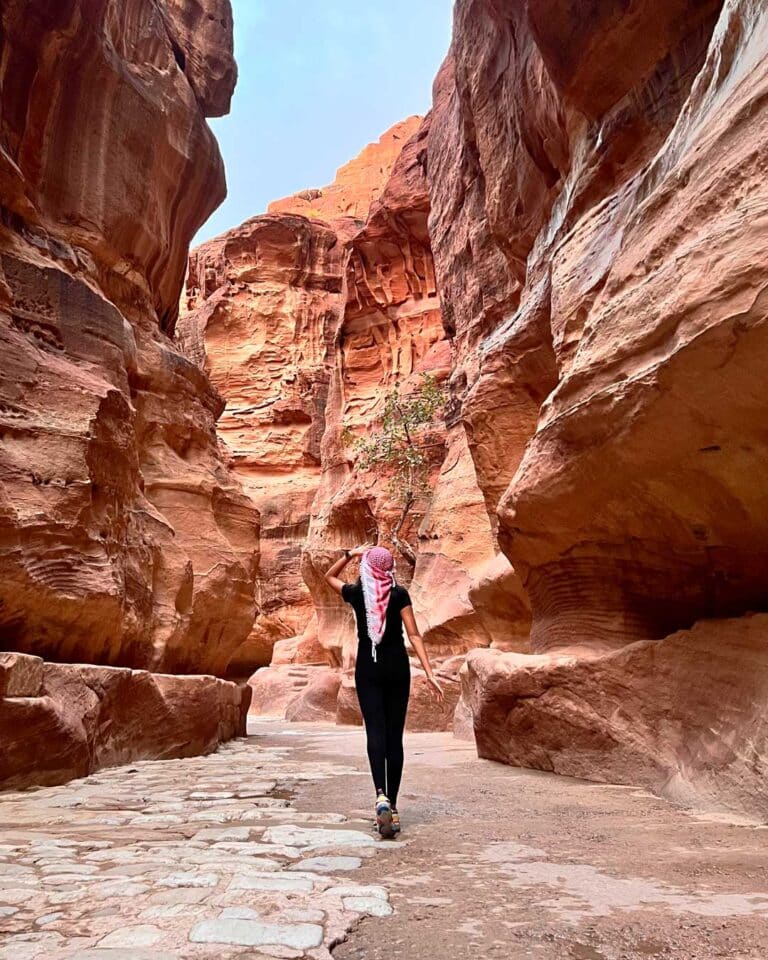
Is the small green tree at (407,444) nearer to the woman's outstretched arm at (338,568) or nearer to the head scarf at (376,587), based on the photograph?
the woman's outstretched arm at (338,568)

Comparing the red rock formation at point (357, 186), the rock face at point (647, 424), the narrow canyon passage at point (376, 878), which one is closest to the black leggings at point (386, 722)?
the narrow canyon passage at point (376, 878)

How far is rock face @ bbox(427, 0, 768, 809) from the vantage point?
3869mm

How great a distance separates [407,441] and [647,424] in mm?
17233

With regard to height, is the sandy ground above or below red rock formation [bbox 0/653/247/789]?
below

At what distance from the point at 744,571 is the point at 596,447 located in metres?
1.21

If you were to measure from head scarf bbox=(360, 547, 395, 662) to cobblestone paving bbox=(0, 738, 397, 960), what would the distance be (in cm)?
97

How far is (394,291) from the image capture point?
25625 mm

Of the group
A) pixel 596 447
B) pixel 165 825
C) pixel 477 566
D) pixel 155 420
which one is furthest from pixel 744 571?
pixel 477 566

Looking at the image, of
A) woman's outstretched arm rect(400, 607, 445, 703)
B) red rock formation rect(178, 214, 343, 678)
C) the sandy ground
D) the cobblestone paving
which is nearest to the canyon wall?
the cobblestone paving

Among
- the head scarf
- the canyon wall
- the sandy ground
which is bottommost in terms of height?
the sandy ground

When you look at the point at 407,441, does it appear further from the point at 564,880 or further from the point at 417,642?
the point at 564,880

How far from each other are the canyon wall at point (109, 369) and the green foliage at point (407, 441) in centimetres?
857

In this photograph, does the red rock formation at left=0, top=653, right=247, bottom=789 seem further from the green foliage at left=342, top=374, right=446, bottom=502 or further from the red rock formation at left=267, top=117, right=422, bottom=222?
the red rock formation at left=267, top=117, right=422, bottom=222

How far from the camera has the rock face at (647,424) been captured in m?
3.87
